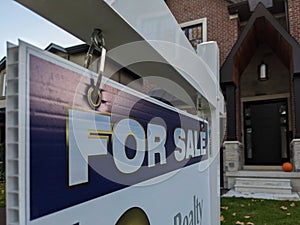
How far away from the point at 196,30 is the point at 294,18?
3.05 m

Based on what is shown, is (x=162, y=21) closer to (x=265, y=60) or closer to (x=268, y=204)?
(x=268, y=204)

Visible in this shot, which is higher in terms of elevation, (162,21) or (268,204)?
(162,21)

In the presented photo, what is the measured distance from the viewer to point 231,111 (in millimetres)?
7723

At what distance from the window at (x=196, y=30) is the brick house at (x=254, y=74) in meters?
0.06

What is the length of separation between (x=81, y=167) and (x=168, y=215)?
0.64 m

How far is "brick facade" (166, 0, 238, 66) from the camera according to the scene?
9.26 meters

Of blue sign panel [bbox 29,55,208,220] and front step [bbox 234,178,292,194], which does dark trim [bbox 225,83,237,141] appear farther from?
blue sign panel [bbox 29,55,208,220]

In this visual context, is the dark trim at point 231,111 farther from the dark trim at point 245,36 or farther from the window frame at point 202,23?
the window frame at point 202,23

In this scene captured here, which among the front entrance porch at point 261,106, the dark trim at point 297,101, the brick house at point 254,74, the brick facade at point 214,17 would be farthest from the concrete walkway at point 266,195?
the brick facade at point 214,17

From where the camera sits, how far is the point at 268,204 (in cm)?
545

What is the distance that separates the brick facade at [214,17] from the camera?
30.4ft

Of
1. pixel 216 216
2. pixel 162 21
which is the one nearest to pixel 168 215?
pixel 162 21

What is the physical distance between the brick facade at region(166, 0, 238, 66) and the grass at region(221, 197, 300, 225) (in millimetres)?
4714

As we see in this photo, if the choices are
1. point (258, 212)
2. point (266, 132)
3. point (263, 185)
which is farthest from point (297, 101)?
point (258, 212)
